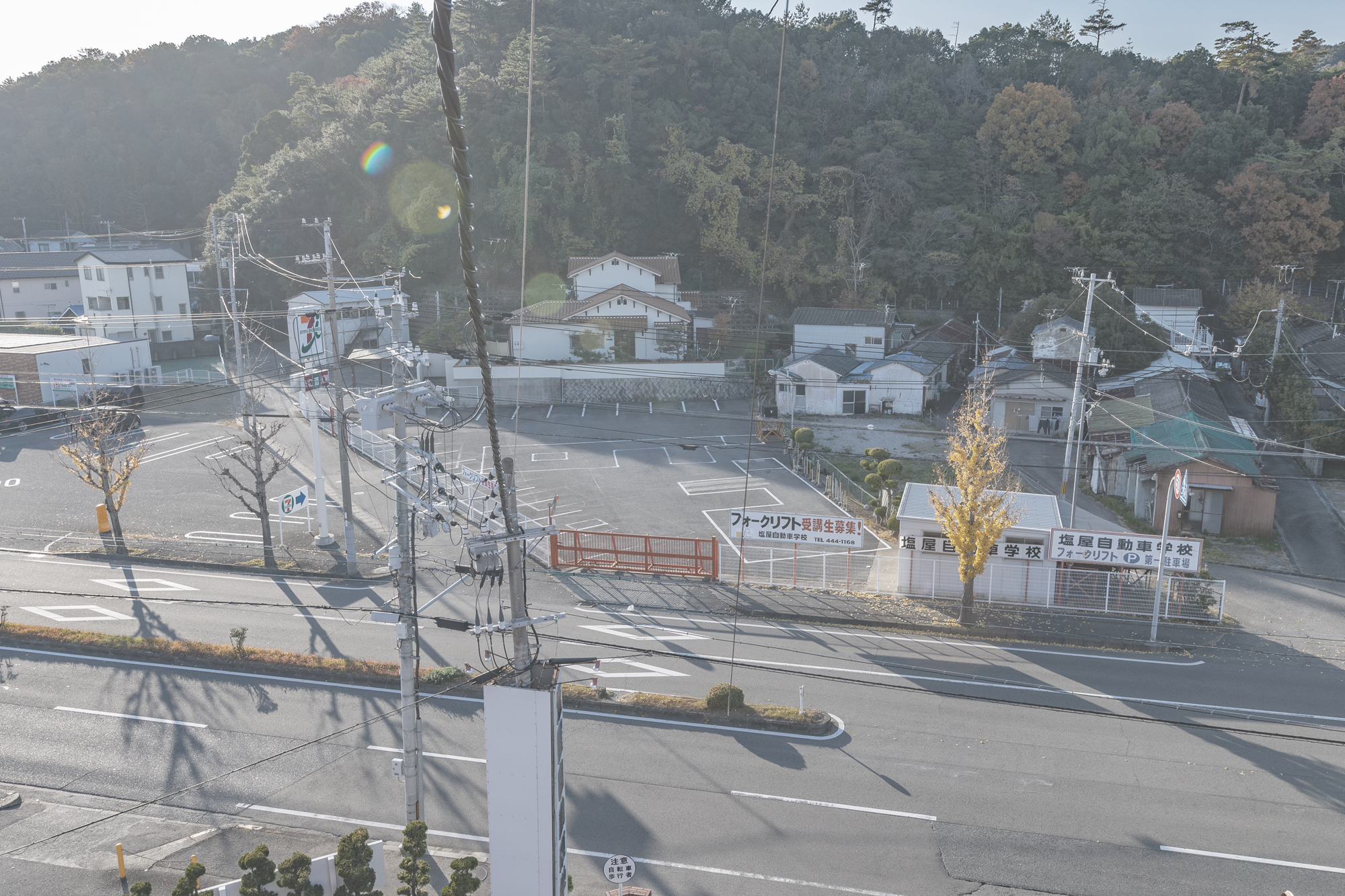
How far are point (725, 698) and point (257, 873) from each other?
623 cm

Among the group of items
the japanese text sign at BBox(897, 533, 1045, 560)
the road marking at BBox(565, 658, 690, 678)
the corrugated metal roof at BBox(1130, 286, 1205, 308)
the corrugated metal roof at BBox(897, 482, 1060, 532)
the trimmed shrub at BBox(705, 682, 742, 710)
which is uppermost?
the corrugated metal roof at BBox(1130, 286, 1205, 308)

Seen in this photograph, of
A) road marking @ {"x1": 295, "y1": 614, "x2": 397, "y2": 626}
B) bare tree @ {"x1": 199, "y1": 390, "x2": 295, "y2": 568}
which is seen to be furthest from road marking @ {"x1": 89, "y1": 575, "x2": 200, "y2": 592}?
road marking @ {"x1": 295, "y1": 614, "x2": 397, "y2": 626}

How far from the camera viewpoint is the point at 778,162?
44.2 m

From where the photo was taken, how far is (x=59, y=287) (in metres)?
39.9

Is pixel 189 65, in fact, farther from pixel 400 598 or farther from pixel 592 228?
pixel 400 598

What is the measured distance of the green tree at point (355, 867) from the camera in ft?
23.8

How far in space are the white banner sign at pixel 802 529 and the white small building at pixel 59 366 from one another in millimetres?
22761

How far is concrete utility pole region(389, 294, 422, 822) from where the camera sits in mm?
7938

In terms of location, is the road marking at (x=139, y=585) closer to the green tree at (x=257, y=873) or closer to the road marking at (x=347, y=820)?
the road marking at (x=347, y=820)

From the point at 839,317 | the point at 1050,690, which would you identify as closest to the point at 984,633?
the point at 1050,690

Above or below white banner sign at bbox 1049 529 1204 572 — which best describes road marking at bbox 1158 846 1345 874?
below

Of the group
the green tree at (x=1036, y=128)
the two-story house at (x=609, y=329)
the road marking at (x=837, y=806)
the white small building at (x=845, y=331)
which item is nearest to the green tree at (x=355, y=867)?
the road marking at (x=837, y=806)

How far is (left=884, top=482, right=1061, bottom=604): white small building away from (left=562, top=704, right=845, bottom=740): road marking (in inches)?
199

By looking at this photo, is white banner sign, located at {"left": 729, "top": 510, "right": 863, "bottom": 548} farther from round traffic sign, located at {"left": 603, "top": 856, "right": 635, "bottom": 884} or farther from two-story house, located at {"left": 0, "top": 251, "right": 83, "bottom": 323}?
two-story house, located at {"left": 0, "top": 251, "right": 83, "bottom": 323}
